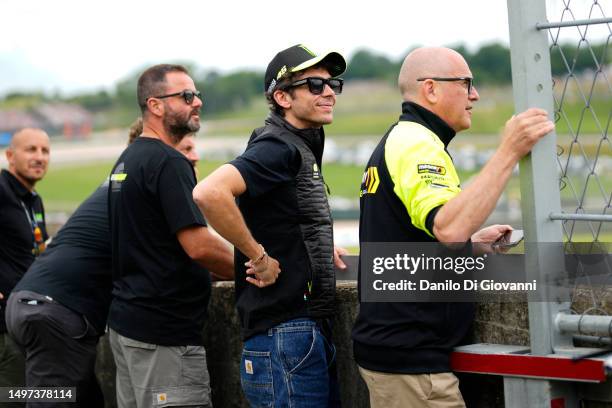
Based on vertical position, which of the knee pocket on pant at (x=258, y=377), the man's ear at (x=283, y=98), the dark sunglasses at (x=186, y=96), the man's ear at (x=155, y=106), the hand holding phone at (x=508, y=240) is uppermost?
the dark sunglasses at (x=186, y=96)

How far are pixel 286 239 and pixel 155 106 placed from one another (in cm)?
125

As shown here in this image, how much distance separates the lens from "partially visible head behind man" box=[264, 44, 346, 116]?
4.06 m

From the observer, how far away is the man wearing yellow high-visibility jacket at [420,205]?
3.28 m

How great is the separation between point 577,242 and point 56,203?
217 ft

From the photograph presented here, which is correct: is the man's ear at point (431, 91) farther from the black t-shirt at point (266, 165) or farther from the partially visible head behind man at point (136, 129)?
the partially visible head behind man at point (136, 129)

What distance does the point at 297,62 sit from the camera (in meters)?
4.07

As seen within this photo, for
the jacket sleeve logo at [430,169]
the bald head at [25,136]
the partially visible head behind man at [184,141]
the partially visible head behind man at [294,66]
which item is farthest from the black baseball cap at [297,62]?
the bald head at [25,136]

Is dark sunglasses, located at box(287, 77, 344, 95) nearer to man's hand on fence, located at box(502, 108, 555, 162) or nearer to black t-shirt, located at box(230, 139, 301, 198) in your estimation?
black t-shirt, located at box(230, 139, 301, 198)

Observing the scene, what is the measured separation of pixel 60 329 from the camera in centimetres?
493

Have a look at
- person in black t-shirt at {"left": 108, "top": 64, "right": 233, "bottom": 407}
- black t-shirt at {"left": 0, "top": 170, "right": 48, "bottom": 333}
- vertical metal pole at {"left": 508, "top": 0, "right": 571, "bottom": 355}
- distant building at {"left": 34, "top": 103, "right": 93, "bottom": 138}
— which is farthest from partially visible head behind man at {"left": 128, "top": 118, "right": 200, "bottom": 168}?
distant building at {"left": 34, "top": 103, "right": 93, "bottom": 138}

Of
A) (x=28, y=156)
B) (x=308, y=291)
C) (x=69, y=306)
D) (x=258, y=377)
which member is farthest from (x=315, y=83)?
(x=28, y=156)

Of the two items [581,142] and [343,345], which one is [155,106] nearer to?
[343,345]

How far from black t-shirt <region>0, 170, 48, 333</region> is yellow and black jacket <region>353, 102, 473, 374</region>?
3.24m

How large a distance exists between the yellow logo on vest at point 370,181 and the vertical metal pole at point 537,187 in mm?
519
